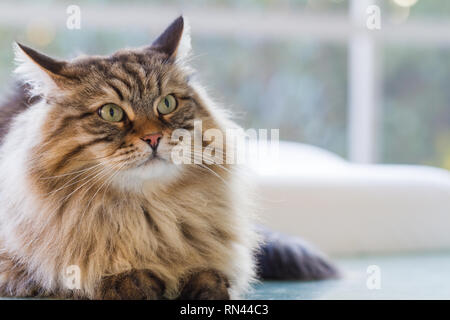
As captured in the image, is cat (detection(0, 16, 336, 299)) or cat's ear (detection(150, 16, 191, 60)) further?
cat's ear (detection(150, 16, 191, 60))

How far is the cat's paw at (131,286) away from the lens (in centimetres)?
123

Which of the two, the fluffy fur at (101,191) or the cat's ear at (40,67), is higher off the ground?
the cat's ear at (40,67)

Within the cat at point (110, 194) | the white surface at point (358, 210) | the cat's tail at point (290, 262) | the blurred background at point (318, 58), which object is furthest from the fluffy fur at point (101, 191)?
the blurred background at point (318, 58)

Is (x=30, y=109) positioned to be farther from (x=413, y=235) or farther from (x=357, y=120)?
(x=357, y=120)

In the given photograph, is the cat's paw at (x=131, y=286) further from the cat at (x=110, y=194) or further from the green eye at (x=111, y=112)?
the green eye at (x=111, y=112)

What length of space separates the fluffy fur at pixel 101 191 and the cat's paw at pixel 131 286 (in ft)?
0.06

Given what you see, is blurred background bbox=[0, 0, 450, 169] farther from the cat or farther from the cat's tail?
the cat

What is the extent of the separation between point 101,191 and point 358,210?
132 cm

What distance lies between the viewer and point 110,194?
1.36m

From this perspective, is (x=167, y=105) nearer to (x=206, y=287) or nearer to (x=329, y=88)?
(x=206, y=287)

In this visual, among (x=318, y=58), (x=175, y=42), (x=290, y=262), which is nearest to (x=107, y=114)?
(x=175, y=42)

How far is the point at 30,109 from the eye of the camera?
60.0 inches

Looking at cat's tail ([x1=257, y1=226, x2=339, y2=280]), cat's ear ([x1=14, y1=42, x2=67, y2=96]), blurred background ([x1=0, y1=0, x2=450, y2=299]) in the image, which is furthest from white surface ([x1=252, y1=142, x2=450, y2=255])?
cat's ear ([x1=14, y1=42, x2=67, y2=96])

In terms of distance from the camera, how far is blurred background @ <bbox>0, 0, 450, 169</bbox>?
384 centimetres
